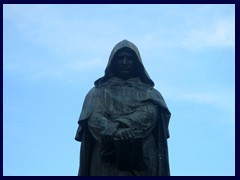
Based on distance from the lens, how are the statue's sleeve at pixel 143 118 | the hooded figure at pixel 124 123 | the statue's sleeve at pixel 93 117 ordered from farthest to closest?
1. the statue's sleeve at pixel 93 117
2. the statue's sleeve at pixel 143 118
3. the hooded figure at pixel 124 123

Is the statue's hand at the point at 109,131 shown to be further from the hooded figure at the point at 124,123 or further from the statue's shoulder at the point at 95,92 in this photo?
the statue's shoulder at the point at 95,92

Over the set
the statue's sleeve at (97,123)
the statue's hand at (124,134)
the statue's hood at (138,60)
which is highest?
the statue's hood at (138,60)

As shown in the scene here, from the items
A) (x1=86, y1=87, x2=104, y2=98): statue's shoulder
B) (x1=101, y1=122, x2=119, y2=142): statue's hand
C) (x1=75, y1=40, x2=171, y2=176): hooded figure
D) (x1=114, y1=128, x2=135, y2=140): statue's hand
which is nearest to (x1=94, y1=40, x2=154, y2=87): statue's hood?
(x1=75, y1=40, x2=171, y2=176): hooded figure

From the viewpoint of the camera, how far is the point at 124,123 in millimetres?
13156

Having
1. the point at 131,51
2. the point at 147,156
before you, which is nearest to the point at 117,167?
the point at 147,156

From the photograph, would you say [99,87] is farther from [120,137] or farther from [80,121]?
[120,137]

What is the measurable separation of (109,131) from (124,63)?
2.15 meters

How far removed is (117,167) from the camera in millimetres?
13258

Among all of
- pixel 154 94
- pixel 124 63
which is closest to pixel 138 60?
pixel 124 63

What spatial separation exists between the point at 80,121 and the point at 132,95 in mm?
1280

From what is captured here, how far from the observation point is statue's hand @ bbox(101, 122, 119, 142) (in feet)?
42.3

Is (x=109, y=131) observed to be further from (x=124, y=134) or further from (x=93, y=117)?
(x=93, y=117)

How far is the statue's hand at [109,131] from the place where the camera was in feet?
42.3

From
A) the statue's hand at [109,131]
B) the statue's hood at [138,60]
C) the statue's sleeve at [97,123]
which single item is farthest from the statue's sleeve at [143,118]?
the statue's hood at [138,60]
